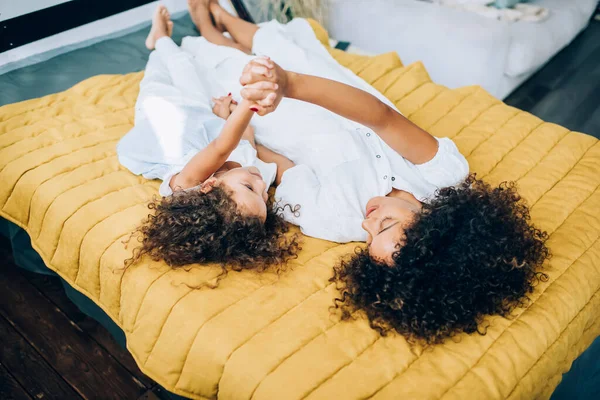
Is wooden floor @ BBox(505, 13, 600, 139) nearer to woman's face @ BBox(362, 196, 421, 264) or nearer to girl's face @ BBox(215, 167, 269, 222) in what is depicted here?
woman's face @ BBox(362, 196, 421, 264)

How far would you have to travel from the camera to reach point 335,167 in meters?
1.41

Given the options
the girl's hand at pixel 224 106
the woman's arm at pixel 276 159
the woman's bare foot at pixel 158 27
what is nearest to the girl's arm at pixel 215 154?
the woman's arm at pixel 276 159

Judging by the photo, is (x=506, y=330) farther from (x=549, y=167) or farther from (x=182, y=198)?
(x=182, y=198)

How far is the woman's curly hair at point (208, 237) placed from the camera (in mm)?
1186

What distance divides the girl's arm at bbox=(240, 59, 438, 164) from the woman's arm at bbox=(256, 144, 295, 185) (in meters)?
0.36

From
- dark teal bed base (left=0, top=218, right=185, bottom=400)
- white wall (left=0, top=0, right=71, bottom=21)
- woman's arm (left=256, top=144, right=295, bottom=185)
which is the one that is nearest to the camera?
dark teal bed base (left=0, top=218, right=185, bottom=400)

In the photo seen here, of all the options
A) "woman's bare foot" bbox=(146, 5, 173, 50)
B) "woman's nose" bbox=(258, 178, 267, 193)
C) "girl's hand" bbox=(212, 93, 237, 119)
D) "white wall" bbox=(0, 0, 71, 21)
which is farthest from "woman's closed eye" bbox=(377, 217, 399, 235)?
"white wall" bbox=(0, 0, 71, 21)

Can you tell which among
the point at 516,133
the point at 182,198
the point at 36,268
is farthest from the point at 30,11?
the point at 516,133

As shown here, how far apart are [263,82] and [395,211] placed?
0.44m

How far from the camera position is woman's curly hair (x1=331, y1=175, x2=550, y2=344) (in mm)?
1040

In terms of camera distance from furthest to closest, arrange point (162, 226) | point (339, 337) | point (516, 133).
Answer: point (516, 133) → point (162, 226) → point (339, 337)

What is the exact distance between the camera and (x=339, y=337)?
104 centimetres

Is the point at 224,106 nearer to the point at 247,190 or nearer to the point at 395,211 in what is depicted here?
the point at 247,190

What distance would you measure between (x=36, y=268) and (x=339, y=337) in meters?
1.12
